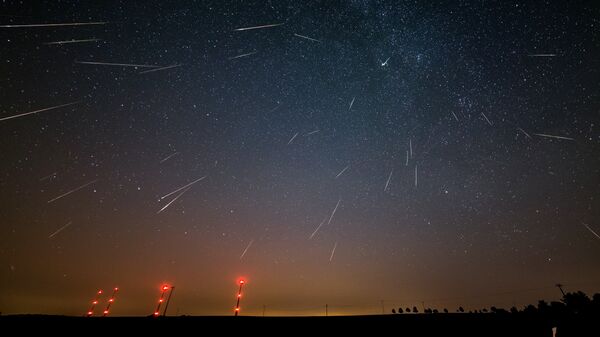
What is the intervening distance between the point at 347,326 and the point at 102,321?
13.1 feet

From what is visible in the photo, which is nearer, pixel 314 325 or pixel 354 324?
pixel 314 325

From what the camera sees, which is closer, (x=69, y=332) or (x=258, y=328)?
(x=69, y=332)

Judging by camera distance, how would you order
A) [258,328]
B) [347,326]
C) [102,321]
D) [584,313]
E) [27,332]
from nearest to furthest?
1. [27,332]
2. [102,321]
3. [258,328]
4. [347,326]
5. [584,313]

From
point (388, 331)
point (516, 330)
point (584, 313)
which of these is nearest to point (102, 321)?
point (388, 331)

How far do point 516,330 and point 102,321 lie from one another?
23.5 feet

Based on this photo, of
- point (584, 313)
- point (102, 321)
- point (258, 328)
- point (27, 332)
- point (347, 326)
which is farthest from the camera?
point (584, 313)

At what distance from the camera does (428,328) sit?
14.9ft

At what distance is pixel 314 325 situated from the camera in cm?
443

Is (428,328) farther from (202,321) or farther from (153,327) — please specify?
(153,327)

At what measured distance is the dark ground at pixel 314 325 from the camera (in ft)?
12.5

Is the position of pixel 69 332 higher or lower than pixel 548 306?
lower

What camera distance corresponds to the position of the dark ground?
3.79m

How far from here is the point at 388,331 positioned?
14.7 ft

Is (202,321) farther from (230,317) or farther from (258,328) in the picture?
(258,328)
